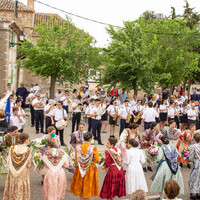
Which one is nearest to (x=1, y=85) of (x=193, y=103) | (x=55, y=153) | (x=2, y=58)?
(x=2, y=58)

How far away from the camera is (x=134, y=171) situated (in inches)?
284

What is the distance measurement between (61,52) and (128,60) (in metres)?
4.68

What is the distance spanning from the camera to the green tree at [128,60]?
20.0 meters

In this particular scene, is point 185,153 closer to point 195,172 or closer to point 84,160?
point 195,172

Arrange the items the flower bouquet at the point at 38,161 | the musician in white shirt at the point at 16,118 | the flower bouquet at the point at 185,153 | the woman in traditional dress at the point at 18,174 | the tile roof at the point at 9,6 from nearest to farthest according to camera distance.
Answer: the woman in traditional dress at the point at 18,174, the flower bouquet at the point at 38,161, the flower bouquet at the point at 185,153, the musician in white shirt at the point at 16,118, the tile roof at the point at 9,6

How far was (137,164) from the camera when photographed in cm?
729

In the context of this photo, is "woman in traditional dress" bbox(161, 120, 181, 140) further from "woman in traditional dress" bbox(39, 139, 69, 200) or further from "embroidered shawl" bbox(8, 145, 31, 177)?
"embroidered shawl" bbox(8, 145, 31, 177)

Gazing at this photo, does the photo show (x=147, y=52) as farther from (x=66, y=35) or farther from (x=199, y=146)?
(x=199, y=146)

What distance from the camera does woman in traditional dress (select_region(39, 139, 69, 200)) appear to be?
6473 mm

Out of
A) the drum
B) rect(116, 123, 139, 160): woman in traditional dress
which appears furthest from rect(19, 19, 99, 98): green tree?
rect(116, 123, 139, 160): woman in traditional dress

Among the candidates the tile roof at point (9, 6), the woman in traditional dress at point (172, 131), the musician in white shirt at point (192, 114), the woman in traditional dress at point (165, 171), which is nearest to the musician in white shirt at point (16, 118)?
the woman in traditional dress at point (172, 131)

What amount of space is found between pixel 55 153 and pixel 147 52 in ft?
50.1

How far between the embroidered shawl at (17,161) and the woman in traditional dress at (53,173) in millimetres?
428

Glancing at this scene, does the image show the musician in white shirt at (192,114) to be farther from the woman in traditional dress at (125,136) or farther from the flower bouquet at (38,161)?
the flower bouquet at (38,161)
